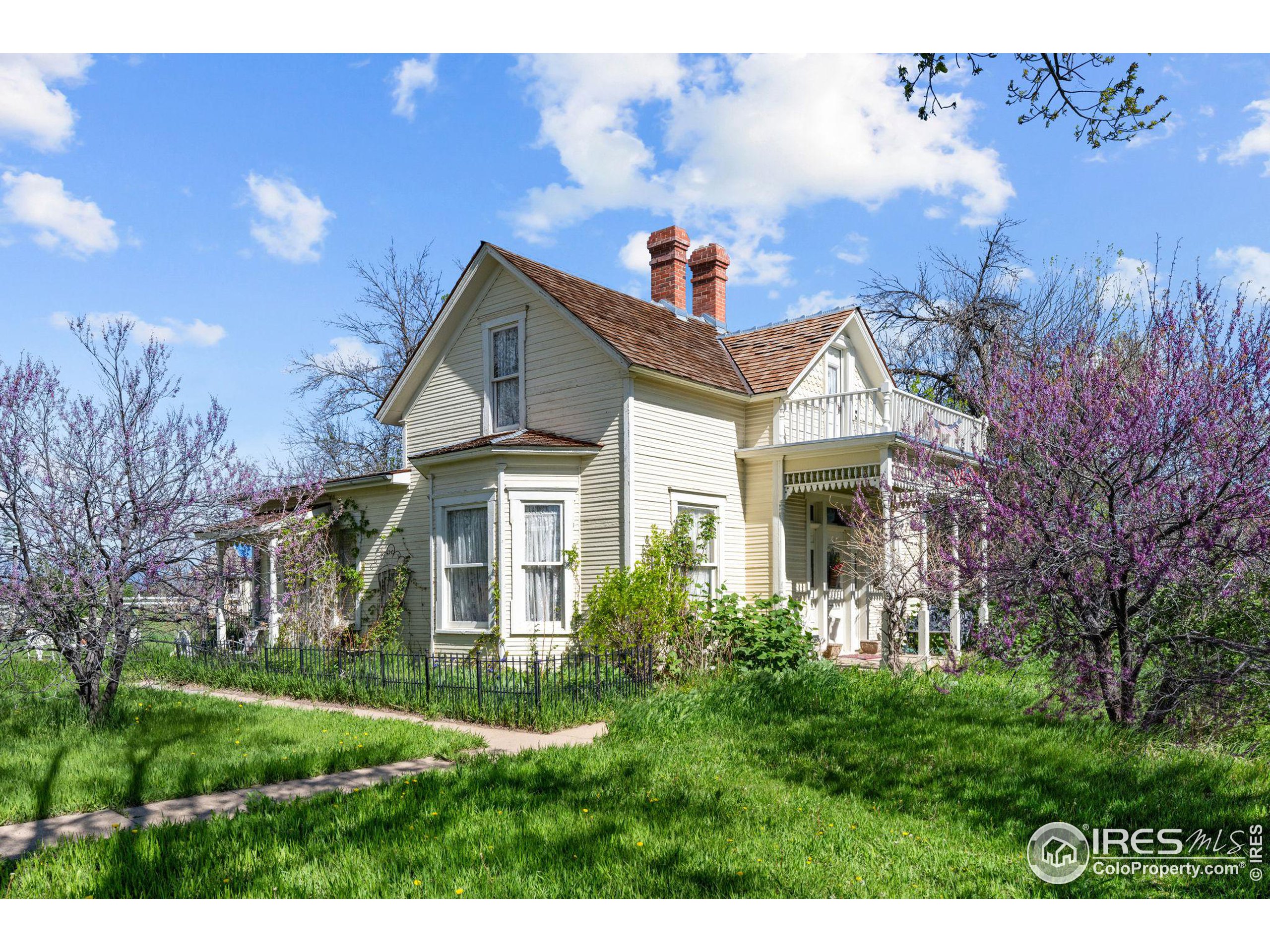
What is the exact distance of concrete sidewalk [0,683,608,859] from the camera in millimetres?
6211

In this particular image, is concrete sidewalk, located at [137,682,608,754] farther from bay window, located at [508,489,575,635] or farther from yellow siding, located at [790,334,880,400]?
yellow siding, located at [790,334,880,400]

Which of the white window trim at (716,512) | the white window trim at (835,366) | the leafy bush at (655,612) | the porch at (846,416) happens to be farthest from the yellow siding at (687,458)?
the white window trim at (835,366)

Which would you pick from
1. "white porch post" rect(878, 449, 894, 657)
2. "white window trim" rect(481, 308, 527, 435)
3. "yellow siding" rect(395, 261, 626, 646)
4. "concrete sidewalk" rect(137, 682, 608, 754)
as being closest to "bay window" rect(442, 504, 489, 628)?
"yellow siding" rect(395, 261, 626, 646)

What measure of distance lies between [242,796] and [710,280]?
50.1 ft

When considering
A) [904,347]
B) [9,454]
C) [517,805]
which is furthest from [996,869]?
[904,347]

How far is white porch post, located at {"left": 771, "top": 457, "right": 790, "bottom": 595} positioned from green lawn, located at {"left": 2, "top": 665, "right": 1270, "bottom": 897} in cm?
600

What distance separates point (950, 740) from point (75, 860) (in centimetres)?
740

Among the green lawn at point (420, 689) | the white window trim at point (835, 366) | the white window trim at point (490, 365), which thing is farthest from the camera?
the white window trim at point (835, 366)

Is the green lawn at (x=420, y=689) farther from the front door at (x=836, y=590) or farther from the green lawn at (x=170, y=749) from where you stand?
the front door at (x=836, y=590)

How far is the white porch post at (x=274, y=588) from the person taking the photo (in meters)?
16.4

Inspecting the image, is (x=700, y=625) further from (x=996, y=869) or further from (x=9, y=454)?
(x=9, y=454)

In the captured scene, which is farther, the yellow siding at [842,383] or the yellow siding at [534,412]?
the yellow siding at [842,383]

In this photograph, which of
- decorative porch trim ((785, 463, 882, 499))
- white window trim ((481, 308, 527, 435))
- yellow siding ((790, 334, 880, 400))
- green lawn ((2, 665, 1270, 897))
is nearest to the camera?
green lawn ((2, 665, 1270, 897))

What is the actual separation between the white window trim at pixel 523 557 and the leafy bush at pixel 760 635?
7.80ft
